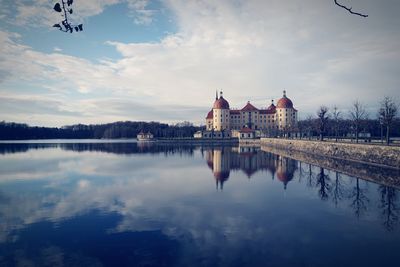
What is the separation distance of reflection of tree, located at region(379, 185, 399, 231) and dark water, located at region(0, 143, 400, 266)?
5 centimetres

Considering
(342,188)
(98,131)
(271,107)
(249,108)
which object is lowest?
(342,188)

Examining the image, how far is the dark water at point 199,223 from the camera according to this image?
25.3ft

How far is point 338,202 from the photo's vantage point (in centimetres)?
1394

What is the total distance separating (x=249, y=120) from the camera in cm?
8744

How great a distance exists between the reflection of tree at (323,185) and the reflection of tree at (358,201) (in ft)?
4.45

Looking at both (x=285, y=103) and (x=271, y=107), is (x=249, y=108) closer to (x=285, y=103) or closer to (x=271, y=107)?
(x=271, y=107)

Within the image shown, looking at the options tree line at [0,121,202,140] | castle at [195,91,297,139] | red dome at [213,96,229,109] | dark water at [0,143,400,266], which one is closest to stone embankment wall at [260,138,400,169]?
dark water at [0,143,400,266]

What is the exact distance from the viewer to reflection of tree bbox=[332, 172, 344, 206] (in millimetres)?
14523

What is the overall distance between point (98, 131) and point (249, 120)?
86.1 metres

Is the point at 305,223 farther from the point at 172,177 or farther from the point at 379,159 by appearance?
the point at 379,159

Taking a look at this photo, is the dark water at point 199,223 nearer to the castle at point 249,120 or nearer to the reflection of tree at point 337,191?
the reflection of tree at point 337,191

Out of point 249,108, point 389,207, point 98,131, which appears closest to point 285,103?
point 249,108

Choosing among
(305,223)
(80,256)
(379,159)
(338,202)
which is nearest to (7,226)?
(80,256)

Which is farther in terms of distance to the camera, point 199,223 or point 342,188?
point 342,188
